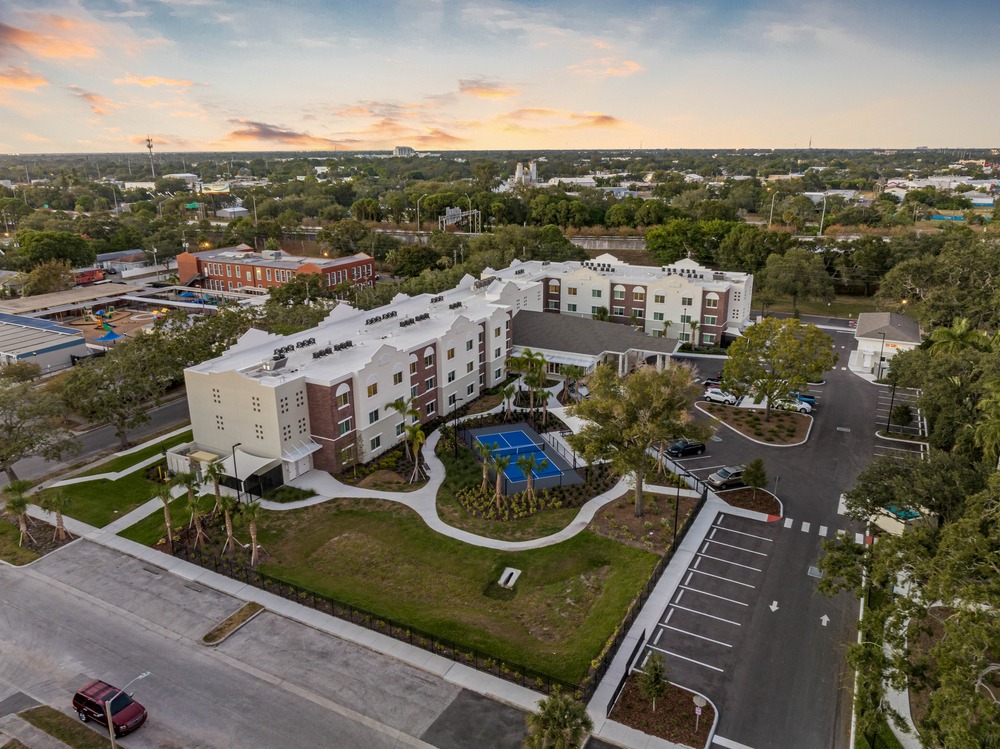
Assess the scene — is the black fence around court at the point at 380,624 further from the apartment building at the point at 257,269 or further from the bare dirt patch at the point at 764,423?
the apartment building at the point at 257,269

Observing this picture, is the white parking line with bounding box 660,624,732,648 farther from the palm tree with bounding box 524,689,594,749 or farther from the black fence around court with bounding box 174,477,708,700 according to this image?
the palm tree with bounding box 524,689,594,749

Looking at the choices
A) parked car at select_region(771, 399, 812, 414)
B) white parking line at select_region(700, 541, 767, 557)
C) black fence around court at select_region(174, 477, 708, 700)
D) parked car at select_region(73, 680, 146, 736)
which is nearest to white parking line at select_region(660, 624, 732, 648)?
black fence around court at select_region(174, 477, 708, 700)

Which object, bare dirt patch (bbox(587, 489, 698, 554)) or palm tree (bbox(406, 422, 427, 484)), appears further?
palm tree (bbox(406, 422, 427, 484))

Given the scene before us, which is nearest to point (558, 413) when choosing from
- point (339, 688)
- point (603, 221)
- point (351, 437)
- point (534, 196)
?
point (351, 437)

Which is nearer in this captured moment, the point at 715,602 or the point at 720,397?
the point at 715,602

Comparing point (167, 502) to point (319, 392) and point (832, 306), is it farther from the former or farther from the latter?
point (832, 306)

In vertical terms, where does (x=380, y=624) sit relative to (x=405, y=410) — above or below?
below

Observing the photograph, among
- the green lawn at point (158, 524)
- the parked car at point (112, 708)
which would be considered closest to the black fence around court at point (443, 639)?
the green lawn at point (158, 524)

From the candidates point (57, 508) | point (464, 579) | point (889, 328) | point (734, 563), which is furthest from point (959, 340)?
point (57, 508)
